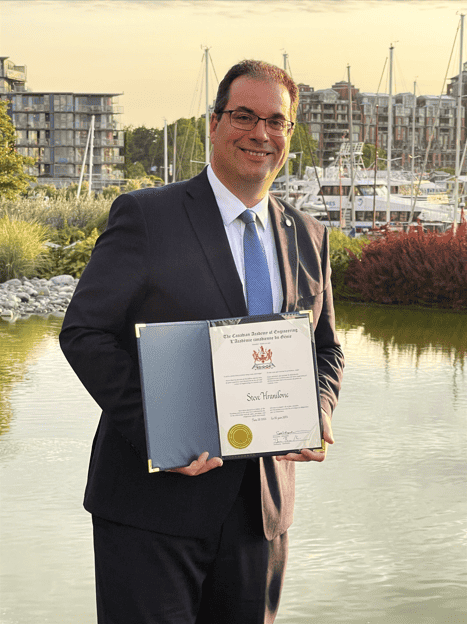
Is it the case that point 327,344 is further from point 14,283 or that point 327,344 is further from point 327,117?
point 327,117

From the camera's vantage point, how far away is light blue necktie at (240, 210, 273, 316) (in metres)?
2.43

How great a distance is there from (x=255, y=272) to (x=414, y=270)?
47.3ft

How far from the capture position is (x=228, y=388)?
224 cm

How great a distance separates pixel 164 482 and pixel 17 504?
3182 millimetres

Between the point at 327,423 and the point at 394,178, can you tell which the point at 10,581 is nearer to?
the point at 327,423

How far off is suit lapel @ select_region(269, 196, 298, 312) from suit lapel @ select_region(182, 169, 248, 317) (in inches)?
6.4

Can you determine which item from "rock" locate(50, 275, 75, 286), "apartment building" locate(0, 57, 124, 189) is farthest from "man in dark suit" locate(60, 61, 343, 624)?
"apartment building" locate(0, 57, 124, 189)

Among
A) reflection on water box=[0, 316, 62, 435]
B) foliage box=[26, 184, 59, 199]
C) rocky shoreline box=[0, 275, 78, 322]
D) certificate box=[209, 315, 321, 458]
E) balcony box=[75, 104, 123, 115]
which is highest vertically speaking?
balcony box=[75, 104, 123, 115]

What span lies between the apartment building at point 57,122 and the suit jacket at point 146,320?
121132 millimetres

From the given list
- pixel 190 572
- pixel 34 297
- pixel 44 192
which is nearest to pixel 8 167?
pixel 34 297

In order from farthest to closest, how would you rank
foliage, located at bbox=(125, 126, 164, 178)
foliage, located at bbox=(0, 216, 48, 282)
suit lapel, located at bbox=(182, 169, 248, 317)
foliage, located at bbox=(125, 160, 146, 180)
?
foliage, located at bbox=(125, 126, 164, 178) < foliage, located at bbox=(125, 160, 146, 180) < foliage, located at bbox=(0, 216, 48, 282) < suit lapel, located at bbox=(182, 169, 248, 317)

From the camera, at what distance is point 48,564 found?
443 cm

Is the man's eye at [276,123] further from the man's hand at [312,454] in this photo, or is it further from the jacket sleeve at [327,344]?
the man's hand at [312,454]
